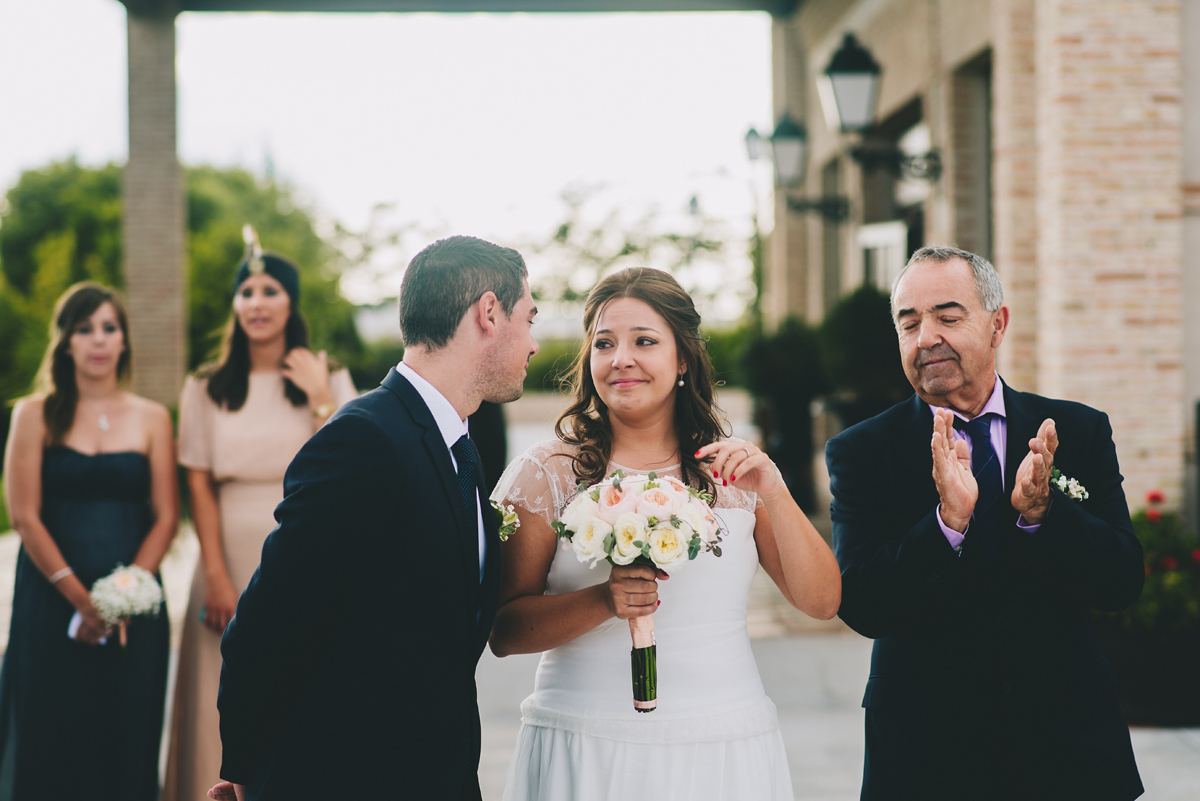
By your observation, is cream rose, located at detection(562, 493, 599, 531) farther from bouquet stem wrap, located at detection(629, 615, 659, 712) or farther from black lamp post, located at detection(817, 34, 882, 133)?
black lamp post, located at detection(817, 34, 882, 133)

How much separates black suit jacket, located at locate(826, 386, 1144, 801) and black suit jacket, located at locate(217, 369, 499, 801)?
1075 millimetres

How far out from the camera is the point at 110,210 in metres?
26.3

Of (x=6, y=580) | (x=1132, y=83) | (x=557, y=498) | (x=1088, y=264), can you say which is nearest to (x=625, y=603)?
(x=557, y=498)

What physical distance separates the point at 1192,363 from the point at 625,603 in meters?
6.48

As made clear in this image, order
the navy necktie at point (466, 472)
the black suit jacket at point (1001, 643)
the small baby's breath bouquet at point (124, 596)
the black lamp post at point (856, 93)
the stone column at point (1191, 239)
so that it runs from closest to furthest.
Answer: the navy necktie at point (466, 472)
the black suit jacket at point (1001, 643)
the small baby's breath bouquet at point (124, 596)
the stone column at point (1191, 239)
the black lamp post at point (856, 93)

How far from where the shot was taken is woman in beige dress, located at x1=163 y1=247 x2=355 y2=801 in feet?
13.1

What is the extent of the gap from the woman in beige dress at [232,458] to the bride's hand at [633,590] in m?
2.11

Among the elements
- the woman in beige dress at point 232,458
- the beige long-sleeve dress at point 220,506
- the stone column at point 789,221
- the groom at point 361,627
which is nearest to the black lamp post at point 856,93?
the woman in beige dress at point 232,458

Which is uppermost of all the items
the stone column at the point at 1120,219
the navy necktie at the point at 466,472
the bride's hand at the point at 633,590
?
the stone column at the point at 1120,219

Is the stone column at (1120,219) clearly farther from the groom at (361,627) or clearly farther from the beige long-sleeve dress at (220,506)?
the groom at (361,627)

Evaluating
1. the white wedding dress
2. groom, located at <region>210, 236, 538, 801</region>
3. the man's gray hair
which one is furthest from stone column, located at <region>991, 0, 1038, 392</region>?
groom, located at <region>210, 236, 538, 801</region>

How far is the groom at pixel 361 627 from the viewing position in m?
2.00

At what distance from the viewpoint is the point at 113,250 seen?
2425cm

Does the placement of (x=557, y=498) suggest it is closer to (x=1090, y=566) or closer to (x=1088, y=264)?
(x=1090, y=566)
